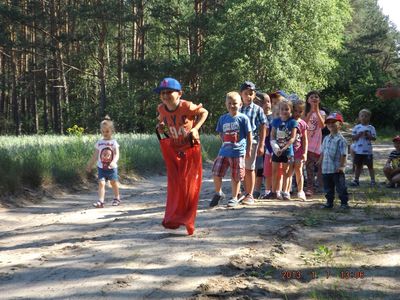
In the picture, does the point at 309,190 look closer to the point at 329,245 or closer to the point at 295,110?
the point at 295,110

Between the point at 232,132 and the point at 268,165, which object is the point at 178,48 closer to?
the point at 268,165

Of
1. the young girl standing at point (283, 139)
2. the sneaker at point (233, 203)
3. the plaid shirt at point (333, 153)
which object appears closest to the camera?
the sneaker at point (233, 203)

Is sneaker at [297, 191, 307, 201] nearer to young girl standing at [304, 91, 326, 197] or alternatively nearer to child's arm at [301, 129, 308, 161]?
child's arm at [301, 129, 308, 161]

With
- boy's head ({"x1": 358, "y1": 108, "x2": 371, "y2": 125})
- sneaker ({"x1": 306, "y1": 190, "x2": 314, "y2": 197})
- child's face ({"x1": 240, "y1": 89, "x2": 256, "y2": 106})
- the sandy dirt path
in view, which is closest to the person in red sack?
the sandy dirt path

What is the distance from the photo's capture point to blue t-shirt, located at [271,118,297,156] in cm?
903

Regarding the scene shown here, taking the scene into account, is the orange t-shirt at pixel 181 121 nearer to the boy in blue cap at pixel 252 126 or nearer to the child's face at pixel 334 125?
Answer: the boy in blue cap at pixel 252 126

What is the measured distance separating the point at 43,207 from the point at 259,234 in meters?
4.73

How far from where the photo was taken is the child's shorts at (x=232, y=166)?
802cm

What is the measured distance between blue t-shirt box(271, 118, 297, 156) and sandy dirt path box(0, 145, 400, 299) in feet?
3.81

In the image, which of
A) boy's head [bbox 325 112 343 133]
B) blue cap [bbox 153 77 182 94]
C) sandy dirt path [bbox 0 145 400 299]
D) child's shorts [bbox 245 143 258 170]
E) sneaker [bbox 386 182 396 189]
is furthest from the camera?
sneaker [bbox 386 182 396 189]

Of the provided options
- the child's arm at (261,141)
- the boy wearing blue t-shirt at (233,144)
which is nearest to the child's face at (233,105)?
the boy wearing blue t-shirt at (233,144)

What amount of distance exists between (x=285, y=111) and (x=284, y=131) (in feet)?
1.17

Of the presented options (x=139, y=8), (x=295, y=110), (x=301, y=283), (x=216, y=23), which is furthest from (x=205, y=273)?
(x=139, y=8)

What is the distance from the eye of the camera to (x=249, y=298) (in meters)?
3.89
